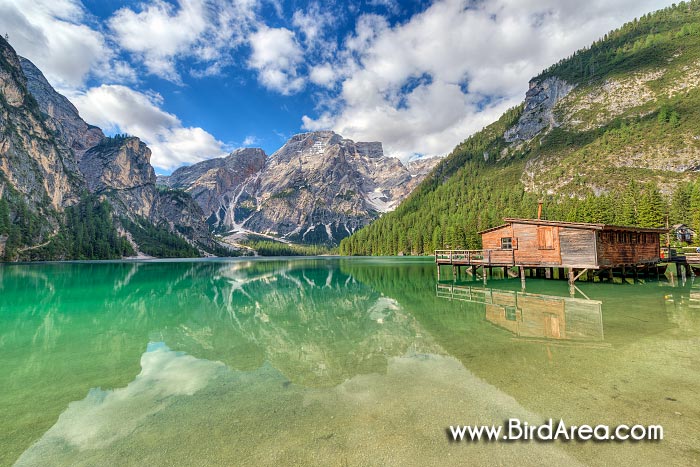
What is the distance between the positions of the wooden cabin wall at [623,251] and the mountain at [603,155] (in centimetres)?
4202

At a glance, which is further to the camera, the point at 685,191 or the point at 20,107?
the point at 20,107

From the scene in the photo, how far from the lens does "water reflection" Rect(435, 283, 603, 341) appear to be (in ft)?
47.4

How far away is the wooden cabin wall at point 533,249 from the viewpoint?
33406 millimetres

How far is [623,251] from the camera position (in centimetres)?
3500

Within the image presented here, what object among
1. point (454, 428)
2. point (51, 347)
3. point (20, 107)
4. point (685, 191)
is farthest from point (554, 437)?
point (20, 107)

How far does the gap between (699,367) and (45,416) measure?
19319mm

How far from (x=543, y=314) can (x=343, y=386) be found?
1532cm

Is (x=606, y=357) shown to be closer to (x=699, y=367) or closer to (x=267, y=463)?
(x=699, y=367)

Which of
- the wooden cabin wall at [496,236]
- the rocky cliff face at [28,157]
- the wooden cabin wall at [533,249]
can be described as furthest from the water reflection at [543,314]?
the rocky cliff face at [28,157]

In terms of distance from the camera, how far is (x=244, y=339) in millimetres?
15641

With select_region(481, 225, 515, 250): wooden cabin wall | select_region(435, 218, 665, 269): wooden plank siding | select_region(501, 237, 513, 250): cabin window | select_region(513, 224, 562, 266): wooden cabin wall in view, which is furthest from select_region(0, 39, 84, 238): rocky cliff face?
select_region(513, 224, 562, 266): wooden cabin wall

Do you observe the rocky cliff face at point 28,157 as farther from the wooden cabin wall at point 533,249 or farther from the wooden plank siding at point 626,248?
the wooden plank siding at point 626,248

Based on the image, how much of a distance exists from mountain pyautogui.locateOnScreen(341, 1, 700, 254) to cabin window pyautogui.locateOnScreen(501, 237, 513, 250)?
2247 inches

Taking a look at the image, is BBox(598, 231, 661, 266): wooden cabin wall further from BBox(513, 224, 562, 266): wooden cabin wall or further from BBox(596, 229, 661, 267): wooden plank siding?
BBox(513, 224, 562, 266): wooden cabin wall
